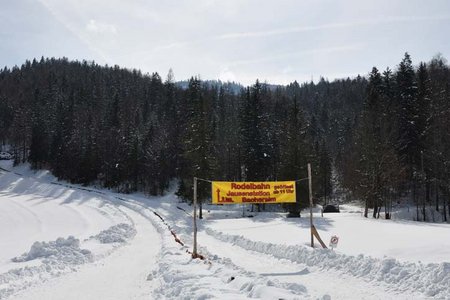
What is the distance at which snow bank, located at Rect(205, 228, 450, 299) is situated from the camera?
1191 cm

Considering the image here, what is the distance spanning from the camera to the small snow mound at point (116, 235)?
1198 inches

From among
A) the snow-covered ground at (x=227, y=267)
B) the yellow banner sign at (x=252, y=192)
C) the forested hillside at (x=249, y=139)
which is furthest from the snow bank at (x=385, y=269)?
the forested hillside at (x=249, y=139)

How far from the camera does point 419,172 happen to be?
184ft

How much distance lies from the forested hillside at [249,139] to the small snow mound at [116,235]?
15.0 metres

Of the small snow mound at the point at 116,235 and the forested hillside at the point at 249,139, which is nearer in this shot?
the small snow mound at the point at 116,235

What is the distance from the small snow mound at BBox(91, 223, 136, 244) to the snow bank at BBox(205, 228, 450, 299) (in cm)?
1445

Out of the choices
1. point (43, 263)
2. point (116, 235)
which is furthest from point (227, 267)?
point (116, 235)

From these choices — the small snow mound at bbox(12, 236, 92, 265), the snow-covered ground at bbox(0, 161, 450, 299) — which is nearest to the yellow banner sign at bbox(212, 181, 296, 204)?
the snow-covered ground at bbox(0, 161, 450, 299)

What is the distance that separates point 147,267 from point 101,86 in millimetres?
145230

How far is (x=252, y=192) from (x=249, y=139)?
38236mm

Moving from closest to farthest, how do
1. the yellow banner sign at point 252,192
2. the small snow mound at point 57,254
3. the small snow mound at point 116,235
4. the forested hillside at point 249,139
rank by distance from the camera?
the small snow mound at point 57,254 → the yellow banner sign at point 252,192 → the small snow mound at point 116,235 → the forested hillside at point 249,139

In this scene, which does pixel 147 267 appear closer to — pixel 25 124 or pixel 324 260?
pixel 324 260

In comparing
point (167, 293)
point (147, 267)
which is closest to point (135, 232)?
point (147, 267)

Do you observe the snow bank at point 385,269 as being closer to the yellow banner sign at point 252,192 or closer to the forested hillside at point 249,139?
the yellow banner sign at point 252,192
